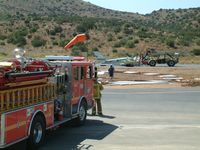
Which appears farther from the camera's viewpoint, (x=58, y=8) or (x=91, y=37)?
(x=58, y=8)

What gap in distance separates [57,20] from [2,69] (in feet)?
290

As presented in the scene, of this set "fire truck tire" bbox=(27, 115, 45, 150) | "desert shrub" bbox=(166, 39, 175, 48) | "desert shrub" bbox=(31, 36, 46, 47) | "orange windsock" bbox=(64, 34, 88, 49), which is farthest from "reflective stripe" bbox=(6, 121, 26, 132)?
"desert shrub" bbox=(166, 39, 175, 48)

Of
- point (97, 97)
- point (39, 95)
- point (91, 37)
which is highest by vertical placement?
point (91, 37)

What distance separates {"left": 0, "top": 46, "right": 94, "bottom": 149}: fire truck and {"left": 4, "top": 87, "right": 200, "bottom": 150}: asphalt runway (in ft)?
2.12

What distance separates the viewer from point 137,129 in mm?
16391

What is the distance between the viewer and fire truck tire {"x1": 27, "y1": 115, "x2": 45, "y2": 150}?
1258 cm

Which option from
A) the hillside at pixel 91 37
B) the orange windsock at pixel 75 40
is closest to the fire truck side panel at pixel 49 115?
the orange windsock at pixel 75 40

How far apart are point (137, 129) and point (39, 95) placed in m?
4.55

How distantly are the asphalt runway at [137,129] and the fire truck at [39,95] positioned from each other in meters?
0.65

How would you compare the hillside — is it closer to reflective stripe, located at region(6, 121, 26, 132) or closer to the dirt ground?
the dirt ground

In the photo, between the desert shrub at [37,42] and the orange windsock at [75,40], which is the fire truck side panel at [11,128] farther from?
the desert shrub at [37,42]

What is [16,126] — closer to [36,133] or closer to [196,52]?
[36,133]

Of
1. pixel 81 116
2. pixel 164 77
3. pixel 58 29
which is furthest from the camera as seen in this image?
pixel 58 29

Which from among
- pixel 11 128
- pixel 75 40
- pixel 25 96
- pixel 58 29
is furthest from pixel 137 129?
pixel 58 29
